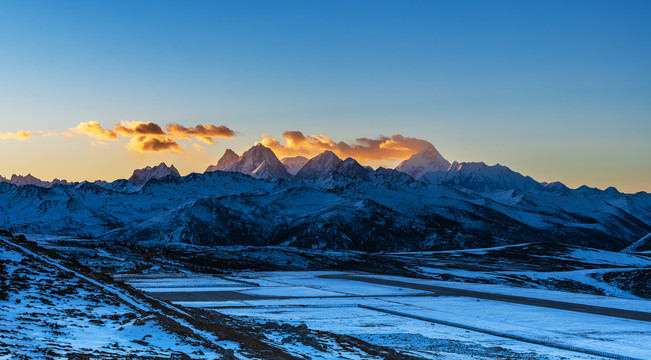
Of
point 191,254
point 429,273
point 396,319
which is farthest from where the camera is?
point 191,254

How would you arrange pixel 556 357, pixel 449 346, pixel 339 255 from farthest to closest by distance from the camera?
pixel 339 255, pixel 449 346, pixel 556 357

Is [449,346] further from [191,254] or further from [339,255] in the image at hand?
[339,255]

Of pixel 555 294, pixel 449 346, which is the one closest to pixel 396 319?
pixel 449 346

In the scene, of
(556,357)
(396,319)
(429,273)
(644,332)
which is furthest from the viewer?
(429,273)

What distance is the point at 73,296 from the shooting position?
93.8 feet

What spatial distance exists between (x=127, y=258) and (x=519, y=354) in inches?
3387

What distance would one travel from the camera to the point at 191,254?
143750 mm

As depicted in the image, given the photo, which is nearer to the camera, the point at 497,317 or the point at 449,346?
the point at 449,346

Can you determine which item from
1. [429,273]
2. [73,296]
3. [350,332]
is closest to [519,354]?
[350,332]

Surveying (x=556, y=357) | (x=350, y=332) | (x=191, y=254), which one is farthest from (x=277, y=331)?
(x=191, y=254)

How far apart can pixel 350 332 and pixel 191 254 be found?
115 meters

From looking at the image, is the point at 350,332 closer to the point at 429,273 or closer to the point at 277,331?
the point at 277,331

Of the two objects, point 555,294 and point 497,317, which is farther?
point 555,294

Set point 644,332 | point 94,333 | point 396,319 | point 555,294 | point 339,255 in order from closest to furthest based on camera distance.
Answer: point 94,333
point 644,332
point 396,319
point 555,294
point 339,255
